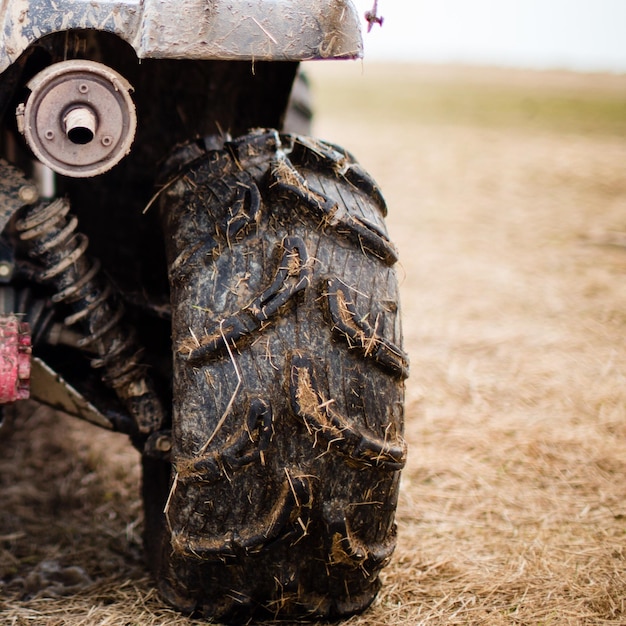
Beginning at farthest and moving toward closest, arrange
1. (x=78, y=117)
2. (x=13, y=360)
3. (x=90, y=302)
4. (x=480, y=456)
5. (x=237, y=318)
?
(x=480, y=456)
(x=90, y=302)
(x=13, y=360)
(x=237, y=318)
(x=78, y=117)

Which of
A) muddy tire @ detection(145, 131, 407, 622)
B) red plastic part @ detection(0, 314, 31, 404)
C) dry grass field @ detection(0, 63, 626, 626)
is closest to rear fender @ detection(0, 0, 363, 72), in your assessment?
dry grass field @ detection(0, 63, 626, 626)

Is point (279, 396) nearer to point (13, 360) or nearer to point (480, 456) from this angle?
point (13, 360)

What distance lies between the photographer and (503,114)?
1187 cm

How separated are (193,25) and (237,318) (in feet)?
1.81

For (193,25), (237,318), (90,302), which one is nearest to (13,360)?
(90,302)

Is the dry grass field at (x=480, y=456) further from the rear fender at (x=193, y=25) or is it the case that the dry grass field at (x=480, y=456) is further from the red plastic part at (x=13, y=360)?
the red plastic part at (x=13, y=360)

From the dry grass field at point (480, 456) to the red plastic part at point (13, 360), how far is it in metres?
0.56

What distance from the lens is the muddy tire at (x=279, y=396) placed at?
5.43 feet

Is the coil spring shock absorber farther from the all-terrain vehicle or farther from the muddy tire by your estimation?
the muddy tire

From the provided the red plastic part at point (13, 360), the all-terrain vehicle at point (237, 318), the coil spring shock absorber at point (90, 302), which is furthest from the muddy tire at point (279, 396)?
the red plastic part at point (13, 360)

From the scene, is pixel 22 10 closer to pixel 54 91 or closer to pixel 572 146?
pixel 54 91

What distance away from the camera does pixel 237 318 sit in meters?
1.65

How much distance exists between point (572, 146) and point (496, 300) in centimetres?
520

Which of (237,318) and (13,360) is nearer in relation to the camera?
(237,318)
